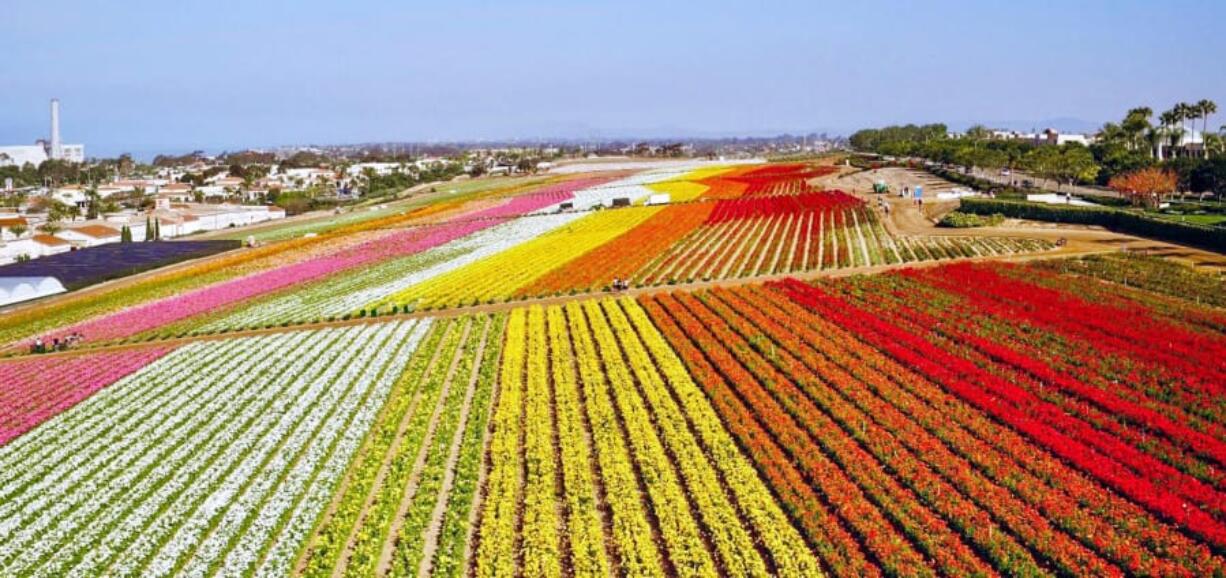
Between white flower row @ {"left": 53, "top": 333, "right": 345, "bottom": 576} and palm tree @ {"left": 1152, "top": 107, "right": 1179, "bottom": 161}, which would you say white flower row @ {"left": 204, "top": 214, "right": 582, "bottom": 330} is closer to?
white flower row @ {"left": 53, "top": 333, "right": 345, "bottom": 576}

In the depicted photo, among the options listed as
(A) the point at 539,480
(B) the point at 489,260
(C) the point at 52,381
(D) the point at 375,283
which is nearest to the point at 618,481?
(A) the point at 539,480

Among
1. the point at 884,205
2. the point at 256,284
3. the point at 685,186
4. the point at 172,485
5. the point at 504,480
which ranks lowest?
the point at 172,485

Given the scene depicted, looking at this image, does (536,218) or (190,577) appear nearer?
(190,577)

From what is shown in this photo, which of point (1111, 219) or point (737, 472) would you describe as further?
point (1111, 219)

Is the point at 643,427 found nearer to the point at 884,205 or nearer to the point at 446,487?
the point at 446,487

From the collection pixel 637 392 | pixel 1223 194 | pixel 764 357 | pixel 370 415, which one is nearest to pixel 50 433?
pixel 370 415

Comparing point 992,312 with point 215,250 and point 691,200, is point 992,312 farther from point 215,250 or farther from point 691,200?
point 215,250

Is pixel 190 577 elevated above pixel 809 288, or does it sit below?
below
